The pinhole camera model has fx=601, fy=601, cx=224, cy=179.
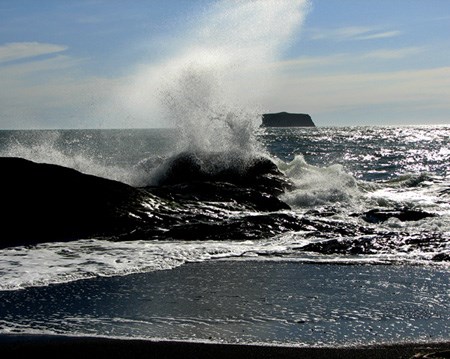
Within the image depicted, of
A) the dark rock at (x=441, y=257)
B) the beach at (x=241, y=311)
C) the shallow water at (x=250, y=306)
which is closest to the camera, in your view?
the beach at (x=241, y=311)

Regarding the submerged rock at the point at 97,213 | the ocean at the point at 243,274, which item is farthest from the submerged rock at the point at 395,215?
the submerged rock at the point at 97,213

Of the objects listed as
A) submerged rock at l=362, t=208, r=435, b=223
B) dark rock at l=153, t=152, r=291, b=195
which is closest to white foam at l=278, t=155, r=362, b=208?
dark rock at l=153, t=152, r=291, b=195

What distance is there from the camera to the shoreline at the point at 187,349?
15.3 ft

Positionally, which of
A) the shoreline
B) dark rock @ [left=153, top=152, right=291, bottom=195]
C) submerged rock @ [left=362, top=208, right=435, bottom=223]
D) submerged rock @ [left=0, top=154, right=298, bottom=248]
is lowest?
the shoreline

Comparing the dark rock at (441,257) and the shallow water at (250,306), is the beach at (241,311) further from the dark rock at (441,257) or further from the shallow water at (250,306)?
the dark rock at (441,257)

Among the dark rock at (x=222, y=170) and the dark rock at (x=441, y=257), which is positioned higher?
the dark rock at (x=222, y=170)

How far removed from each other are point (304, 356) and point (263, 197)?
1046 cm

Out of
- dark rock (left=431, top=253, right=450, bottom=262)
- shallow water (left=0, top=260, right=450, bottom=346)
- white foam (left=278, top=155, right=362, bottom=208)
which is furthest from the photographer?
white foam (left=278, top=155, right=362, bottom=208)

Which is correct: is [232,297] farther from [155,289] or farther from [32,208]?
[32,208]

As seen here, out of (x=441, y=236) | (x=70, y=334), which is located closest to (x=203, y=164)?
(x=441, y=236)

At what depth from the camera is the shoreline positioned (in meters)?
4.67

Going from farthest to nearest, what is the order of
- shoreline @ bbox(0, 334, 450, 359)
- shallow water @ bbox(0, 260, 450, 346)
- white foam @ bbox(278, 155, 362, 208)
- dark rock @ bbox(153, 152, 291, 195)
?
dark rock @ bbox(153, 152, 291, 195), white foam @ bbox(278, 155, 362, 208), shallow water @ bbox(0, 260, 450, 346), shoreline @ bbox(0, 334, 450, 359)

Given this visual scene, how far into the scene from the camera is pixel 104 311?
6051 millimetres

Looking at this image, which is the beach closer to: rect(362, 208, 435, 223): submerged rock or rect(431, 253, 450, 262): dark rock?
rect(431, 253, 450, 262): dark rock
